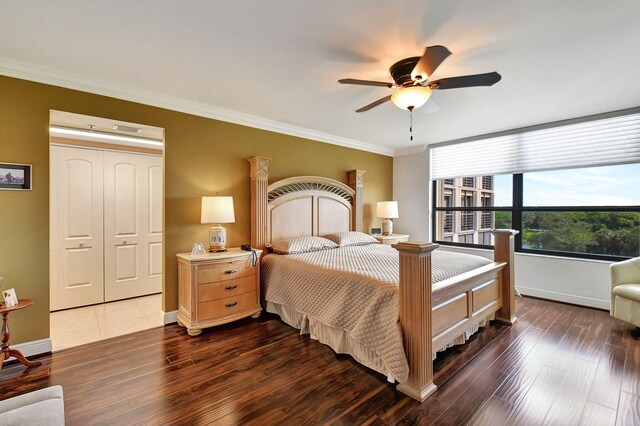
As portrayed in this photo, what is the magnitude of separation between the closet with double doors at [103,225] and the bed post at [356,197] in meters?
3.05

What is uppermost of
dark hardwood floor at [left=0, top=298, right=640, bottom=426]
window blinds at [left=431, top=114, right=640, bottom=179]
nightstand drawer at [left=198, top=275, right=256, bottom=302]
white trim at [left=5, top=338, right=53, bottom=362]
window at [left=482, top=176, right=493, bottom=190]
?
window blinds at [left=431, top=114, right=640, bottom=179]

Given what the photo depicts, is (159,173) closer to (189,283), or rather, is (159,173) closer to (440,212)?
(189,283)

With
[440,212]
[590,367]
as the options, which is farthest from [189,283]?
[440,212]

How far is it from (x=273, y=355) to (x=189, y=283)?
1.14 meters

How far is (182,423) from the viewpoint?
1.73 meters

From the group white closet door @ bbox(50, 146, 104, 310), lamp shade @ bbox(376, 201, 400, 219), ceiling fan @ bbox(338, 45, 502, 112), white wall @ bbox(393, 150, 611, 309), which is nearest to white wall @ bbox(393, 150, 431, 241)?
white wall @ bbox(393, 150, 611, 309)

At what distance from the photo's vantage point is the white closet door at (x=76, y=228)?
143 inches

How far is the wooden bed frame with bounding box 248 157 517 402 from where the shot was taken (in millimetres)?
1975

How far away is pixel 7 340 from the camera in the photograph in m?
2.26

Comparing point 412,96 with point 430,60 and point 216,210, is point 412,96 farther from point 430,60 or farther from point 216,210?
point 216,210

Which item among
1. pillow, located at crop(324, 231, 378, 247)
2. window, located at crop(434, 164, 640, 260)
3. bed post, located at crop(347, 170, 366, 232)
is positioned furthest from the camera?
bed post, located at crop(347, 170, 366, 232)

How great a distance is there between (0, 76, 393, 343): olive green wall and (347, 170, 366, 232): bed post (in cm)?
20

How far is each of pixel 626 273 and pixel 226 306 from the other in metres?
4.34

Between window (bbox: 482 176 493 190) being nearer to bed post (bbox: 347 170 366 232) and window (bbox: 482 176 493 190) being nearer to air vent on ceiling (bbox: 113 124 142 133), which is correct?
bed post (bbox: 347 170 366 232)
